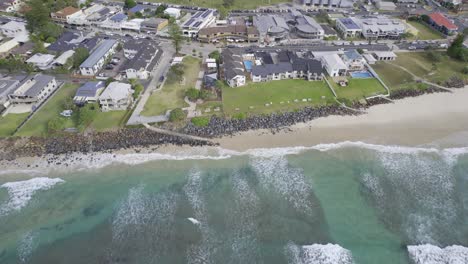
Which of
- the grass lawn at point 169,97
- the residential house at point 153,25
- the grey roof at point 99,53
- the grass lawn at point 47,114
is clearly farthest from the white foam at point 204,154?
the residential house at point 153,25

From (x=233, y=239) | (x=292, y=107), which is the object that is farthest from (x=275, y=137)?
(x=233, y=239)

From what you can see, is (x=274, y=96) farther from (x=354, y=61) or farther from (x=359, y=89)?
(x=354, y=61)

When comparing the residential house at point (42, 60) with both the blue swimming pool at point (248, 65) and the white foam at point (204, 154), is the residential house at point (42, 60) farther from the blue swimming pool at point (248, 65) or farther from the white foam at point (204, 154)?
the blue swimming pool at point (248, 65)

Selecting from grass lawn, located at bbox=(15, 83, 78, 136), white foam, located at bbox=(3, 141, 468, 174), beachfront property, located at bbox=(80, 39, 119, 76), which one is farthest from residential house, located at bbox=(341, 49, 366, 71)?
grass lawn, located at bbox=(15, 83, 78, 136)

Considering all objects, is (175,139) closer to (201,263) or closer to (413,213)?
(201,263)

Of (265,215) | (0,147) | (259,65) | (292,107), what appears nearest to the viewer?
(265,215)
